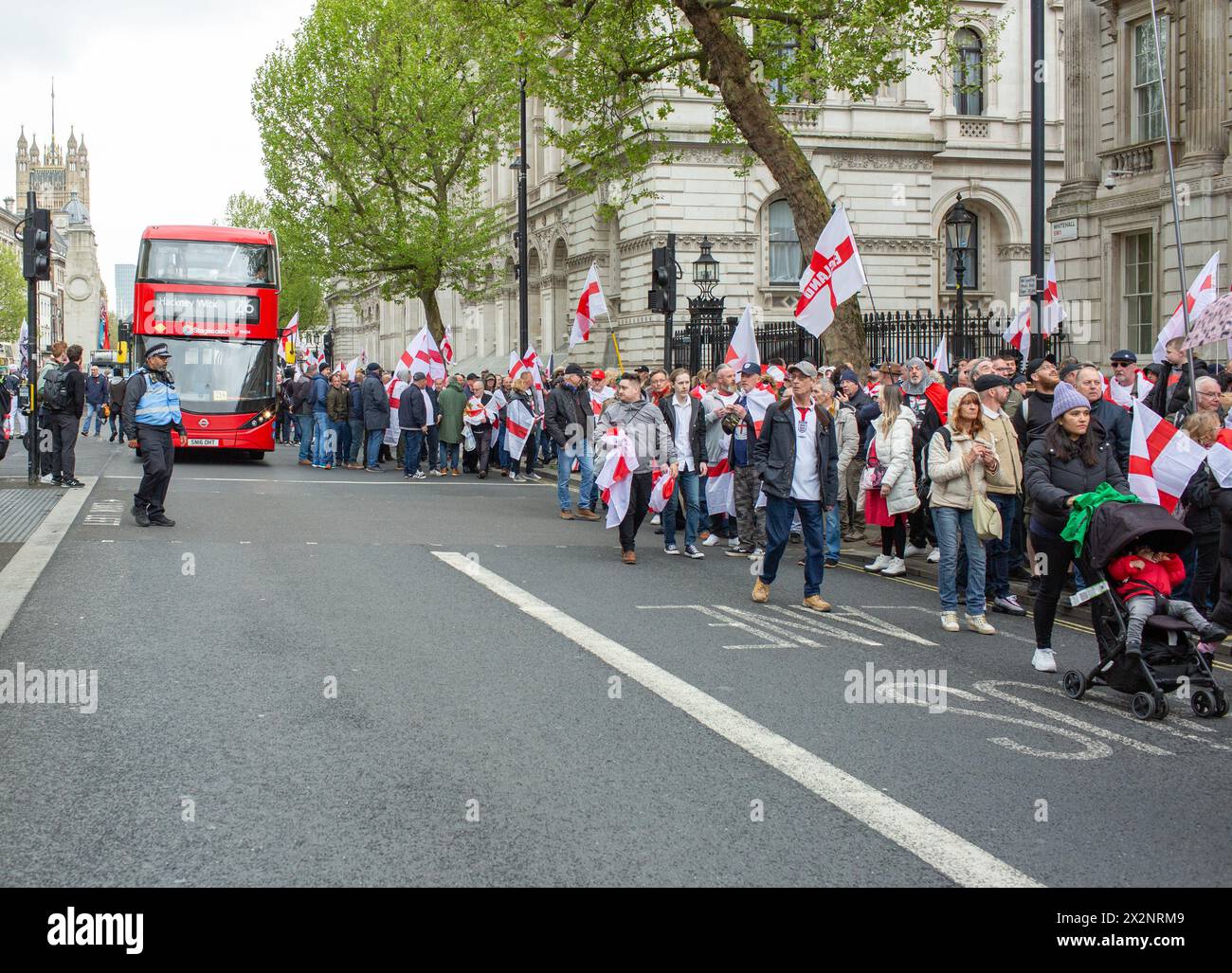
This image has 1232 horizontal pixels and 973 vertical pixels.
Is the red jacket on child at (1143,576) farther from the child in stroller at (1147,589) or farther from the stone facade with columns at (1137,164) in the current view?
the stone facade with columns at (1137,164)

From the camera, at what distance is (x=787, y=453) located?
11.5 metres

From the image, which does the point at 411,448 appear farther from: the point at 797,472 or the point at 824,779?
the point at 824,779

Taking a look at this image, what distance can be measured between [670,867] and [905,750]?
2114 mm

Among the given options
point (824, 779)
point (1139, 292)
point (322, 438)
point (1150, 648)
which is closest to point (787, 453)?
point (1150, 648)

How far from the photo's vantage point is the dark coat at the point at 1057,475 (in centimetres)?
880

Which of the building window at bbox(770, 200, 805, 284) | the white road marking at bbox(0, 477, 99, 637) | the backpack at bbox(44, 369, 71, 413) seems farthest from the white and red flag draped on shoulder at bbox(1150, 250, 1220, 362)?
the building window at bbox(770, 200, 805, 284)

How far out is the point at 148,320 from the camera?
86.4 feet

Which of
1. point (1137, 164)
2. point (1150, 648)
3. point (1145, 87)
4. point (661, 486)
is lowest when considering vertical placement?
point (1150, 648)

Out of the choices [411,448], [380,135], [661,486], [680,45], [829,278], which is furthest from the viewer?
[380,135]

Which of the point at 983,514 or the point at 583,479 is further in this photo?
the point at 583,479

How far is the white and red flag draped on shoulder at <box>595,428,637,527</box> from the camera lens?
13961mm

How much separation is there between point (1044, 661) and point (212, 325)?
68.3 feet
